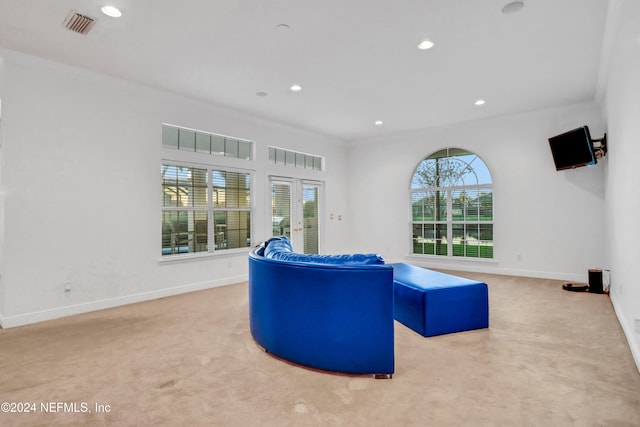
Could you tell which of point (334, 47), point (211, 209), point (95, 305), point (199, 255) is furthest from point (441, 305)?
point (95, 305)

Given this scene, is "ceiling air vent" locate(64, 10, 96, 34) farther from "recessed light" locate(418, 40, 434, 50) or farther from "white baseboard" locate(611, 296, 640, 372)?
"white baseboard" locate(611, 296, 640, 372)

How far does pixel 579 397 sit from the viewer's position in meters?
2.07

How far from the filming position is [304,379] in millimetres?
2312

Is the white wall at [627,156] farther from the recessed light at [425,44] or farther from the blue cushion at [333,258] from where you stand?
the blue cushion at [333,258]

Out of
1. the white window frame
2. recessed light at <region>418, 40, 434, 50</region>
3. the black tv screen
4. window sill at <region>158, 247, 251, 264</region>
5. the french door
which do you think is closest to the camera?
recessed light at <region>418, 40, 434, 50</region>

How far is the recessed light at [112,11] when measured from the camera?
2.85 metres

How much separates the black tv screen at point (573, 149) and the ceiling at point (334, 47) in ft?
2.07

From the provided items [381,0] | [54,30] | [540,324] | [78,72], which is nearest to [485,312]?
[540,324]

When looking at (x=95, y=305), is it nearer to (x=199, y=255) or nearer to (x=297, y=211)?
(x=199, y=255)

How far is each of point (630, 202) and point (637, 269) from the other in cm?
60

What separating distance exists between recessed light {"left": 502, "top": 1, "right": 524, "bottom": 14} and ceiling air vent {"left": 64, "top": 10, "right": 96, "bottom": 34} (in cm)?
366

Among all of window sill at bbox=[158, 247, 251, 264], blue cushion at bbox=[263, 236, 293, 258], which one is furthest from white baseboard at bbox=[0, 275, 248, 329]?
blue cushion at bbox=[263, 236, 293, 258]

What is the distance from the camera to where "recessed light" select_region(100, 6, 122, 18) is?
285 cm

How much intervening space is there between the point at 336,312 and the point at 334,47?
2741 millimetres
